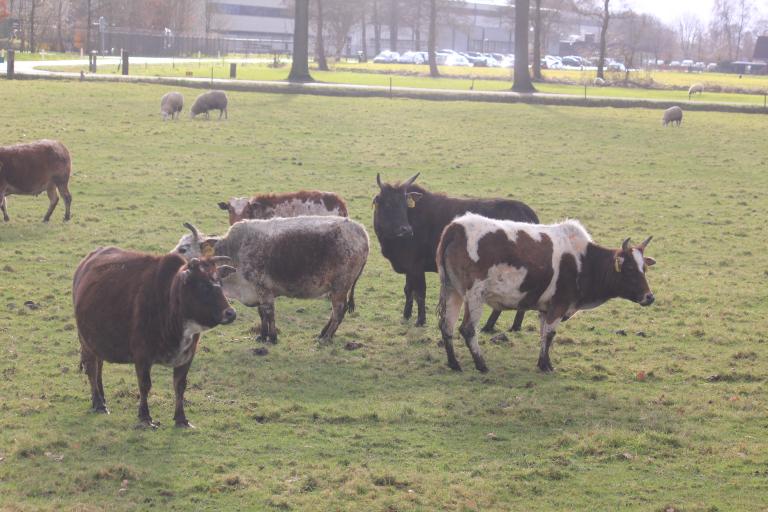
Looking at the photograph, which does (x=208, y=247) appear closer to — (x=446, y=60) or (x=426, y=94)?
(x=426, y=94)

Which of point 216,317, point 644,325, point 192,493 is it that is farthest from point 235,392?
point 644,325

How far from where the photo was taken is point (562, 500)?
798 centimetres

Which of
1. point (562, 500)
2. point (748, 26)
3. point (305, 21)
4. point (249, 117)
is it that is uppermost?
point (748, 26)

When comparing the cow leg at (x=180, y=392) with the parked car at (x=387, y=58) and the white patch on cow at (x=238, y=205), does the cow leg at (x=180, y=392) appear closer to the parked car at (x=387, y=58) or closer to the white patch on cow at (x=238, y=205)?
the white patch on cow at (x=238, y=205)

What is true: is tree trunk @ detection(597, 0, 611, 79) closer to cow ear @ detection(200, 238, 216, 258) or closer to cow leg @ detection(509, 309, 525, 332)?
cow leg @ detection(509, 309, 525, 332)

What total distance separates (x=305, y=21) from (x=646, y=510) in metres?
46.5

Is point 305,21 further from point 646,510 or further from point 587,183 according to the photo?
point 646,510

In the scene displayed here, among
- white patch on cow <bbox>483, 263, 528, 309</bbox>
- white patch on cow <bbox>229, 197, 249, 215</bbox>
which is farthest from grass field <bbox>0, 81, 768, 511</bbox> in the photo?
white patch on cow <bbox>229, 197, 249, 215</bbox>

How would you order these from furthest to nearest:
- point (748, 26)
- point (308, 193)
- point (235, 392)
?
point (748, 26) < point (308, 193) < point (235, 392)

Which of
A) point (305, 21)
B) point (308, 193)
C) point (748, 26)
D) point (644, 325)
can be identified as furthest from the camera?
point (748, 26)

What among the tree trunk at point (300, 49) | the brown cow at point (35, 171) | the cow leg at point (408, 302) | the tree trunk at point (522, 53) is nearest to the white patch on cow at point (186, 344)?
the cow leg at point (408, 302)

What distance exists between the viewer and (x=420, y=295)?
13.2 m

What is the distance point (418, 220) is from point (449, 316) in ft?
8.40

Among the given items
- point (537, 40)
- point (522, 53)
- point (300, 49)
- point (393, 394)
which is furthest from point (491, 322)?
point (537, 40)
